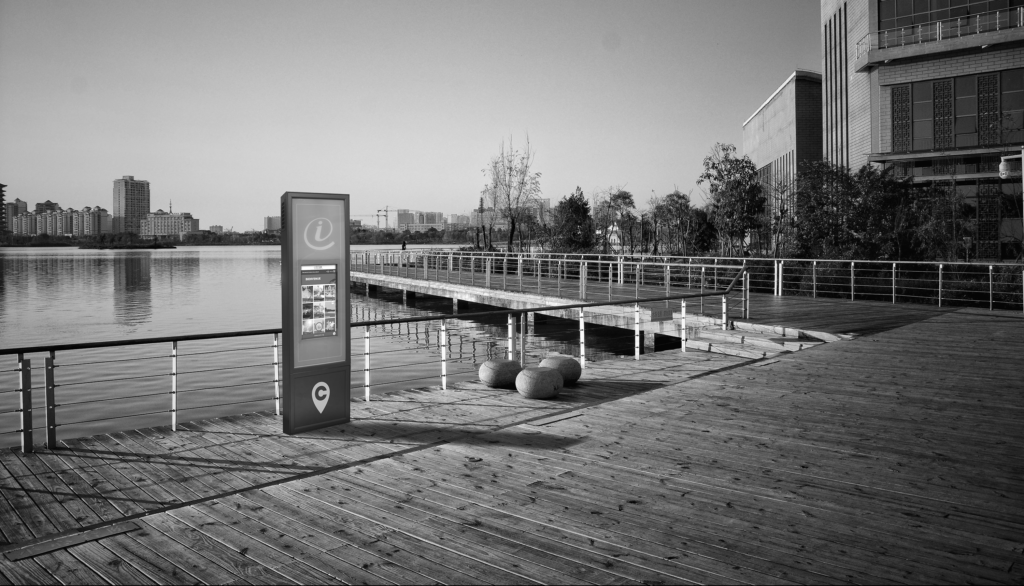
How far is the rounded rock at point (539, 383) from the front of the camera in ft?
28.4

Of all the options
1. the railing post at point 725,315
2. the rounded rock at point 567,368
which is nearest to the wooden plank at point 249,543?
the rounded rock at point 567,368

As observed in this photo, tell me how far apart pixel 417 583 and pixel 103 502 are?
2741mm

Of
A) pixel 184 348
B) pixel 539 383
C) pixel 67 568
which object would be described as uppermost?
pixel 539 383

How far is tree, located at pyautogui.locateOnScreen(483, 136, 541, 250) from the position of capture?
46156mm

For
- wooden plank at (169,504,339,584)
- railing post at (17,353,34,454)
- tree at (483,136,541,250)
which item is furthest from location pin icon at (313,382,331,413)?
tree at (483,136,541,250)

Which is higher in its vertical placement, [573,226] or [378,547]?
[573,226]

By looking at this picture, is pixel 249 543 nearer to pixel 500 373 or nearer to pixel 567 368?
pixel 500 373

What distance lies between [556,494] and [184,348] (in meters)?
21.6

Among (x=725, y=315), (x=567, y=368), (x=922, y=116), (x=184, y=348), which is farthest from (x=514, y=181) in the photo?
(x=567, y=368)

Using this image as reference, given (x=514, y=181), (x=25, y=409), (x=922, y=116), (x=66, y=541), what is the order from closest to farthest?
(x=66, y=541), (x=25, y=409), (x=922, y=116), (x=514, y=181)

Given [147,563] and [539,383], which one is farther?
[539,383]

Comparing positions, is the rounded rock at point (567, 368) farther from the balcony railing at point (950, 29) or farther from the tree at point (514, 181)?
the tree at point (514, 181)

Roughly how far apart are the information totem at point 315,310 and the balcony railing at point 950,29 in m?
33.8

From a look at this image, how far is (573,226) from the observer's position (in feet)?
135
